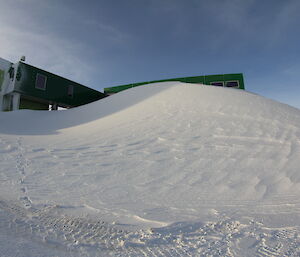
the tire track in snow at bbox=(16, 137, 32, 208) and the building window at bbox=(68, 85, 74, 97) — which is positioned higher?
the building window at bbox=(68, 85, 74, 97)

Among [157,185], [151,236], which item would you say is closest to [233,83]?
[157,185]

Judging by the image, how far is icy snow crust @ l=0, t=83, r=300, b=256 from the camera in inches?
69.7

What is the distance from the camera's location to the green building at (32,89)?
12.2m

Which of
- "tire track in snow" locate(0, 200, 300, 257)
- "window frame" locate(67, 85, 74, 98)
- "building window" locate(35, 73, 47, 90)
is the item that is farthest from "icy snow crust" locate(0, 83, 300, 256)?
"window frame" locate(67, 85, 74, 98)

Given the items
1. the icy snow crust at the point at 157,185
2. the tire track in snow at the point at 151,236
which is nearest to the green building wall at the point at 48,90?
the icy snow crust at the point at 157,185

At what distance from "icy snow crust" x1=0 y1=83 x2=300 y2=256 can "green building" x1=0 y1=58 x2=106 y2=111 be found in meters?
7.07

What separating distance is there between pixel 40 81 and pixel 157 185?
13.5 metres

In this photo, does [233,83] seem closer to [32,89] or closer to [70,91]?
[70,91]

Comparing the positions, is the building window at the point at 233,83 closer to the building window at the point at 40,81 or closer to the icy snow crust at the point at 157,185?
the icy snow crust at the point at 157,185

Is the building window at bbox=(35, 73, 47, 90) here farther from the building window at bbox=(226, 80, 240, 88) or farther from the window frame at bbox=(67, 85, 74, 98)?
the building window at bbox=(226, 80, 240, 88)

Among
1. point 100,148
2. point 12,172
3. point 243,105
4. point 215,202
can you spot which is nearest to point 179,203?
point 215,202

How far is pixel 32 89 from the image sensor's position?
12695mm

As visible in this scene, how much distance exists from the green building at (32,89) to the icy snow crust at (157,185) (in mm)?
7066

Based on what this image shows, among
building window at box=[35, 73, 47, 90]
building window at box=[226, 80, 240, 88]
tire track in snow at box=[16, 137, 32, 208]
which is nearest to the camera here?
tire track in snow at box=[16, 137, 32, 208]
